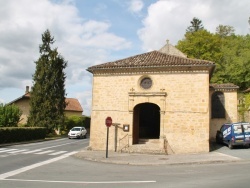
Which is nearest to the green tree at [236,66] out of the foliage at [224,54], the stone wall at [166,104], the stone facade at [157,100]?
the foliage at [224,54]

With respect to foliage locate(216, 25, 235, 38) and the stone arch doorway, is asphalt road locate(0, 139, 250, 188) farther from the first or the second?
foliage locate(216, 25, 235, 38)

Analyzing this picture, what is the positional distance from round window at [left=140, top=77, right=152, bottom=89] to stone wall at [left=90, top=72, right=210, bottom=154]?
260 millimetres

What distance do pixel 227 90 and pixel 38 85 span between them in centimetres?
2519

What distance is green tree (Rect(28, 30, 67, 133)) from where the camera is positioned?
39812 millimetres

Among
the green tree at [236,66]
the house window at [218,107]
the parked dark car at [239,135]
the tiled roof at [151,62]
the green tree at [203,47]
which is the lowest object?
the parked dark car at [239,135]

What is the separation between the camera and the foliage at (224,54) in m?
37.7

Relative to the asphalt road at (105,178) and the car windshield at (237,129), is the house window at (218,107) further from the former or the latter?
the asphalt road at (105,178)

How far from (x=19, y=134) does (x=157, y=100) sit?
16.1m

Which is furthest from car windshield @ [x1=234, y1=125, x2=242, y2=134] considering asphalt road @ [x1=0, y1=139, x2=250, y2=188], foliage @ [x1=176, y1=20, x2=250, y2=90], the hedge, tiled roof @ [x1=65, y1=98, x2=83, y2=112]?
tiled roof @ [x1=65, y1=98, x2=83, y2=112]

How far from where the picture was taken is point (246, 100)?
31234 millimetres

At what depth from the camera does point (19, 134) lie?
2964 cm

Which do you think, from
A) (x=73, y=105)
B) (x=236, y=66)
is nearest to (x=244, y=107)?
(x=236, y=66)

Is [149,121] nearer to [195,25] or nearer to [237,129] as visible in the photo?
[237,129]

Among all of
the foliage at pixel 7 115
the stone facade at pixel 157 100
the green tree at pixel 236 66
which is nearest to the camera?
the stone facade at pixel 157 100
